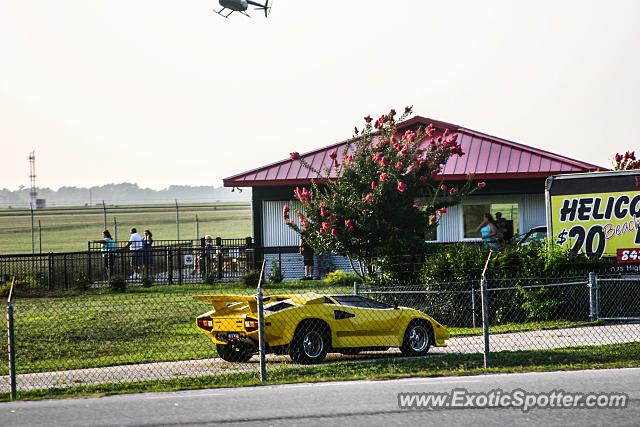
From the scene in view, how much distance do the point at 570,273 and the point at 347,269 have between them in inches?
528

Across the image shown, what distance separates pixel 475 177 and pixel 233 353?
17.3 m

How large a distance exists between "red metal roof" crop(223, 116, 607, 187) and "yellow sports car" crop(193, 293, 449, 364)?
51.1ft

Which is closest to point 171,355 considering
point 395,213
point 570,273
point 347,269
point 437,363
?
point 437,363

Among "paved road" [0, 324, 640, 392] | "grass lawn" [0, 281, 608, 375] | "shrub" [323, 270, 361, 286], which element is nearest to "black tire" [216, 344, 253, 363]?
"paved road" [0, 324, 640, 392]

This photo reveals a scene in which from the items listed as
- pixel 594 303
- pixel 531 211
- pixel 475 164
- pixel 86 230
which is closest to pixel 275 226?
pixel 475 164

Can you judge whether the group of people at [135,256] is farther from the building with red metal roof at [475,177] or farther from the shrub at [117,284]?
the building with red metal roof at [475,177]

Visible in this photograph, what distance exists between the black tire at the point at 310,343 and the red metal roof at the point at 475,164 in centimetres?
1637

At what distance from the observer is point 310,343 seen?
15289 millimetres

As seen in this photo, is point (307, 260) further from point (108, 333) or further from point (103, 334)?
point (103, 334)

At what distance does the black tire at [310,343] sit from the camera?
15.1m

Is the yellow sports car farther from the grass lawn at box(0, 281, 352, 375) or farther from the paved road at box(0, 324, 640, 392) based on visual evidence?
the grass lawn at box(0, 281, 352, 375)

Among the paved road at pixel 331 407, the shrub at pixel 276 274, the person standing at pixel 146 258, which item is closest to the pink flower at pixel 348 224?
the paved road at pixel 331 407

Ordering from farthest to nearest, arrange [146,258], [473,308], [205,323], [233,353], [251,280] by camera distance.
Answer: [146,258]
[251,280]
[473,308]
[233,353]
[205,323]

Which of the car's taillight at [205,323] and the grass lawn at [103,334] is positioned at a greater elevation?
the car's taillight at [205,323]
